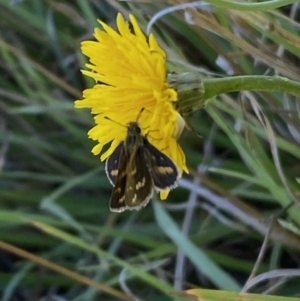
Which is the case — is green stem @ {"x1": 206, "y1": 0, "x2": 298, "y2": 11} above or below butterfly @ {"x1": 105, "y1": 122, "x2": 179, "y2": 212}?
above

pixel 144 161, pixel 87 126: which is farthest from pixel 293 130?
pixel 87 126

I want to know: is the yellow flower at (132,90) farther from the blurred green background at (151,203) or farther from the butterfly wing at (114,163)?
the blurred green background at (151,203)

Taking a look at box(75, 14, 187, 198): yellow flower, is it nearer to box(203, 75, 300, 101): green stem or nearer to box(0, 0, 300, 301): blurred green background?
box(203, 75, 300, 101): green stem

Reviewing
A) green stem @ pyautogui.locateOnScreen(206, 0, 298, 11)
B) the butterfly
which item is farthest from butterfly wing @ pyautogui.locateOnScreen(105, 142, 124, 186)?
green stem @ pyautogui.locateOnScreen(206, 0, 298, 11)

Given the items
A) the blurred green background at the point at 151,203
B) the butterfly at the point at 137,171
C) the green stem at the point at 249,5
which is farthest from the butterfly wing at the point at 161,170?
the blurred green background at the point at 151,203

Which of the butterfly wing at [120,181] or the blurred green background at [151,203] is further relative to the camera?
the blurred green background at [151,203]

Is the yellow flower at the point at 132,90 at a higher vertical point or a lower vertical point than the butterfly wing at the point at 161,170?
higher

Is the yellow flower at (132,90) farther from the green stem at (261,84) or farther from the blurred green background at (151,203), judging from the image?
the blurred green background at (151,203)
